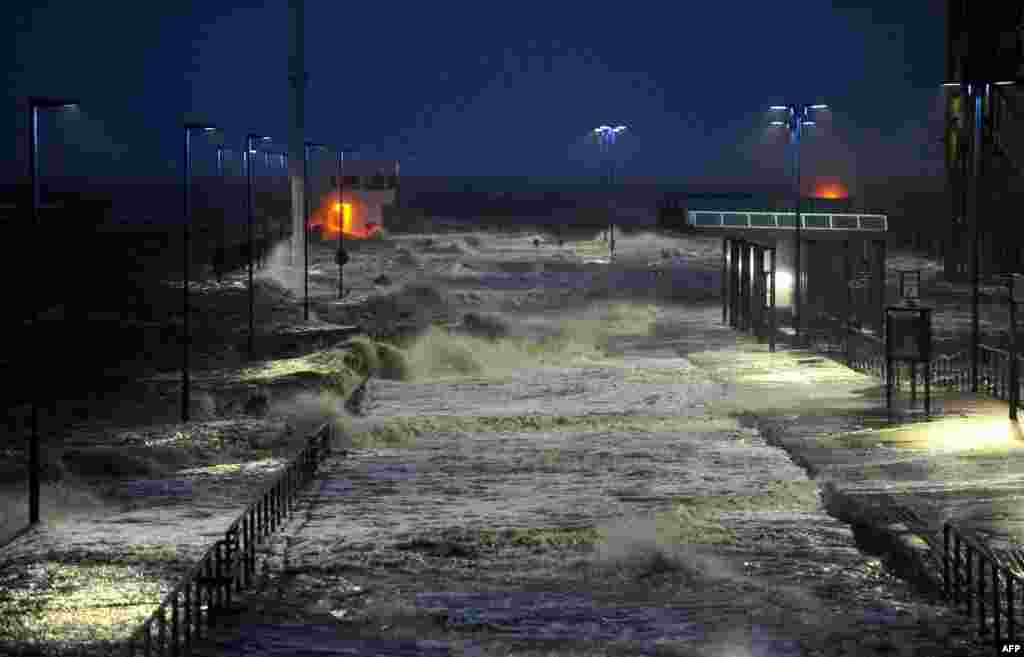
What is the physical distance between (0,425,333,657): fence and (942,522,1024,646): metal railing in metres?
8.33

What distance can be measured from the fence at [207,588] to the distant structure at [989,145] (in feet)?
146

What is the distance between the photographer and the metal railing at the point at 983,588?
16625 millimetres

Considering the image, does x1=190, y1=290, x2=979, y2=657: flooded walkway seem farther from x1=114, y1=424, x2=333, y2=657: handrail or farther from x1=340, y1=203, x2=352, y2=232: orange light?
x1=340, y1=203, x2=352, y2=232: orange light

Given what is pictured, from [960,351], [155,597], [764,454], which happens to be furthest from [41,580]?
[960,351]

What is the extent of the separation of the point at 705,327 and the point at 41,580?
4227 centimetres

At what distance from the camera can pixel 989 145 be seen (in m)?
76.2

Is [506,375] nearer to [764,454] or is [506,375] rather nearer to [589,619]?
[764,454]

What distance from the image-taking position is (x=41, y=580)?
20.7 meters

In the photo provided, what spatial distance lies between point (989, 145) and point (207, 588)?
211 feet

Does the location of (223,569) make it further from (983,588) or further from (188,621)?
(983,588)

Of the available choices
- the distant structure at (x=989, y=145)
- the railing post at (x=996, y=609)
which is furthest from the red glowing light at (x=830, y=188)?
the railing post at (x=996, y=609)

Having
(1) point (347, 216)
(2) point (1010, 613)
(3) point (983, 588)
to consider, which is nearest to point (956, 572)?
(3) point (983, 588)

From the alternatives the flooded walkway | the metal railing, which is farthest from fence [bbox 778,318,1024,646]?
the flooded walkway

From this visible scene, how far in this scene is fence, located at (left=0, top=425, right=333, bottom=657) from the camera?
16234 mm
